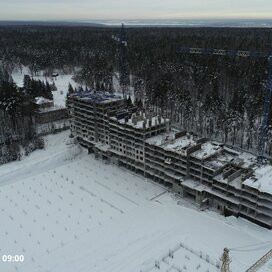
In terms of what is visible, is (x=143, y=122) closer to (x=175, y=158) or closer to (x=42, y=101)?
(x=175, y=158)

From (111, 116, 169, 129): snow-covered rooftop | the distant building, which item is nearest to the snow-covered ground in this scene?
the distant building

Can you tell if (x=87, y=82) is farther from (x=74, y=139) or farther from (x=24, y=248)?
(x=24, y=248)

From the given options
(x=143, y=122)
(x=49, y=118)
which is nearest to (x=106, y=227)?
(x=143, y=122)

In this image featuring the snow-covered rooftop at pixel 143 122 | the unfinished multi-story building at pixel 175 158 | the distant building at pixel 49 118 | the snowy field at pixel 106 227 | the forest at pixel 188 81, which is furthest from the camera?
the distant building at pixel 49 118

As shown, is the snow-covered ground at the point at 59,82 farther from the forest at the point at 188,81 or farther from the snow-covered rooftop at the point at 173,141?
the snow-covered rooftop at the point at 173,141

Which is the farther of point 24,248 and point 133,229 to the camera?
point 133,229

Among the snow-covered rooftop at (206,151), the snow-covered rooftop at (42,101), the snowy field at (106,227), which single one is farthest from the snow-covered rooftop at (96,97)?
the snow-covered rooftop at (206,151)

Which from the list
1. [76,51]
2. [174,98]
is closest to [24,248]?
[174,98]
